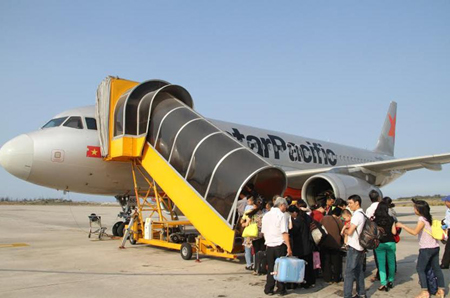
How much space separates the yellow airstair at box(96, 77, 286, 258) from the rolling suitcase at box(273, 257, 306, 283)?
1.73m

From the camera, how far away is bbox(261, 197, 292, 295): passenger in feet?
18.5

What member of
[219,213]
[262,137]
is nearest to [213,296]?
[219,213]

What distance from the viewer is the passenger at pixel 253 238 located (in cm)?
704

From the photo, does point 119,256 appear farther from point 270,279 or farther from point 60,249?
point 270,279

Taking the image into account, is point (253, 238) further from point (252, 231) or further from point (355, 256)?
point (355, 256)

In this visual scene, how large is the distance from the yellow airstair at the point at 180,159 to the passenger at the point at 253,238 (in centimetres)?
30

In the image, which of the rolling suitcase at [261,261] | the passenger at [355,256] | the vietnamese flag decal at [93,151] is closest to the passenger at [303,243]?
the rolling suitcase at [261,261]

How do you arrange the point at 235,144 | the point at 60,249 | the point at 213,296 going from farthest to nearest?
the point at 60,249, the point at 235,144, the point at 213,296

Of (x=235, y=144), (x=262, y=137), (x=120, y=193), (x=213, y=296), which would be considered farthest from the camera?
(x=262, y=137)

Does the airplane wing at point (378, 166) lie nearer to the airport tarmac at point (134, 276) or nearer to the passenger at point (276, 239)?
the airport tarmac at point (134, 276)

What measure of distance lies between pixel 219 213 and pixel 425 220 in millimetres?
3514

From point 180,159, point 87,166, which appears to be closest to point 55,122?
point 87,166

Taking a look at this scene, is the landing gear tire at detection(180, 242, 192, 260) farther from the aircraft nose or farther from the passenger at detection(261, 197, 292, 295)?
the aircraft nose

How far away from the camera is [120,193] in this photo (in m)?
12.1
